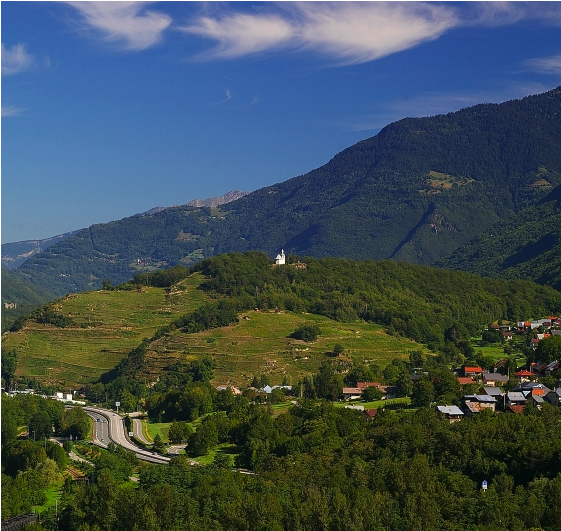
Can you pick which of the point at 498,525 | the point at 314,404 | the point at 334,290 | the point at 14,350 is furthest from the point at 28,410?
the point at 334,290

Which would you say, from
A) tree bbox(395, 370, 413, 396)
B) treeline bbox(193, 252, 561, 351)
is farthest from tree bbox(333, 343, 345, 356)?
tree bbox(395, 370, 413, 396)

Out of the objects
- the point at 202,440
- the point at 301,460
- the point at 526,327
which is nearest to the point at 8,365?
the point at 202,440

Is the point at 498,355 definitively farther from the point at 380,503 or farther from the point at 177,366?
the point at 380,503

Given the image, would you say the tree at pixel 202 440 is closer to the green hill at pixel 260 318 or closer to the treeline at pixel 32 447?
the treeline at pixel 32 447

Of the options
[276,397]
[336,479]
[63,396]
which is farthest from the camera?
[63,396]

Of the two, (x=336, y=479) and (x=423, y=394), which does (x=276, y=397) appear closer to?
(x=423, y=394)

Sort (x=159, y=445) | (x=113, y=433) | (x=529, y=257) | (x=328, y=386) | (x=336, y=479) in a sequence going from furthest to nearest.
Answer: (x=529, y=257), (x=328, y=386), (x=113, y=433), (x=159, y=445), (x=336, y=479)
